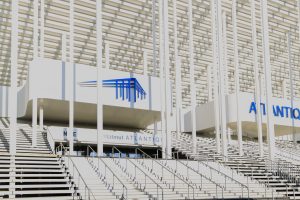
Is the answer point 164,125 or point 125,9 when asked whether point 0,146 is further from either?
point 125,9

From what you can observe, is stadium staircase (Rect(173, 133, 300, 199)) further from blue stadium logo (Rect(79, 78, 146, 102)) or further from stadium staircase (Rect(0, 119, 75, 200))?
stadium staircase (Rect(0, 119, 75, 200))

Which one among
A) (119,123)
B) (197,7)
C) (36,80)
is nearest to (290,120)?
(197,7)

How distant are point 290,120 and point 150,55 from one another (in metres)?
13.1

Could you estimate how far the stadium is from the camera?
732 inches

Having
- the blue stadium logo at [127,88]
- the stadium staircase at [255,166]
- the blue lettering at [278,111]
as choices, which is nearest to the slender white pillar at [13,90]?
the blue stadium logo at [127,88]

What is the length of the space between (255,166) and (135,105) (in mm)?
8538

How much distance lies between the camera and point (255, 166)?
25.5 m

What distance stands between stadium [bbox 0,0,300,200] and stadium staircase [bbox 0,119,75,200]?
5 centimetres

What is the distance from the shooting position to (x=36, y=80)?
25.3m

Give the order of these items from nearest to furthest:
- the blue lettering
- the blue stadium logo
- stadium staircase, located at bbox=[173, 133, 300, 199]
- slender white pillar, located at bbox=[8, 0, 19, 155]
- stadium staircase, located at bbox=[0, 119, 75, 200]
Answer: stadium staircase, located at bbox=[0, 119, 75, 200] < slender white pillar, located at bbox=[8, 0, 19, 155] < stadium staircase, located at bbox=[173, 133, 300, 199] < the blue stadium logo < the blue lettering

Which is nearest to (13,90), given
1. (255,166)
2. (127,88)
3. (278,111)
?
(127,88)

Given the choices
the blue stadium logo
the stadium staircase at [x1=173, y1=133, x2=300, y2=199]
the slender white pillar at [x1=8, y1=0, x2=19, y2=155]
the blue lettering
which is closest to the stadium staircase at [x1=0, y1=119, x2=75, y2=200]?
the slender white pillar at [x1=8, y1=0, x2=19, y2=155]

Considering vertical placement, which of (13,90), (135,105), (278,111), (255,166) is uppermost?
(278,111)

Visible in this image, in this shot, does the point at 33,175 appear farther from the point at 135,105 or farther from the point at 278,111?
the point at 278,111
